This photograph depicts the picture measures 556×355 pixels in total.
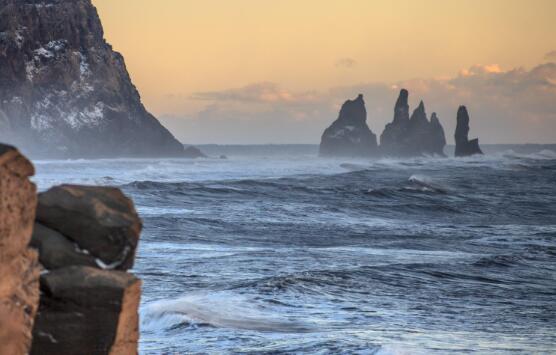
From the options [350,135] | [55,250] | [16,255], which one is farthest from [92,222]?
[350,135]

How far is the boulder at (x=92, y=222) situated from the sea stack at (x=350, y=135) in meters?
176

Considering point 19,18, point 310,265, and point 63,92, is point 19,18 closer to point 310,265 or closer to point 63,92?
point 63,92

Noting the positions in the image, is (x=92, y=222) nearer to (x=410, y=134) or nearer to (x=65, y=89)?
(x=65, y=89)

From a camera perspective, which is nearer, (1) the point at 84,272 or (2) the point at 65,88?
(1) the point at 84,272

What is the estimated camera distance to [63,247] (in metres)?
6.37

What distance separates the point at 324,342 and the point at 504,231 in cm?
2492

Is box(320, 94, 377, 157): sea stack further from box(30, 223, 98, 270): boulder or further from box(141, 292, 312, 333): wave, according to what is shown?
box(30, 223, 98, 270): boulder

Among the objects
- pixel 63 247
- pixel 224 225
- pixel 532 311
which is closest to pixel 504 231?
pixel 224 225

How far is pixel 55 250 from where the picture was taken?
6.34 meters

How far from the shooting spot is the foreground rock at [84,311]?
20.5ft

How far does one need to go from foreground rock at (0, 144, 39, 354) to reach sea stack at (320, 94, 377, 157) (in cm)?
17644

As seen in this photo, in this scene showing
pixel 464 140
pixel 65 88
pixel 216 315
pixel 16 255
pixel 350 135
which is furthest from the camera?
pixel 350 135

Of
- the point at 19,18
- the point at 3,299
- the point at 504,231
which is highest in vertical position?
the point at 19,18

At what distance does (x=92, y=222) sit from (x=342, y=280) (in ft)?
45.7
